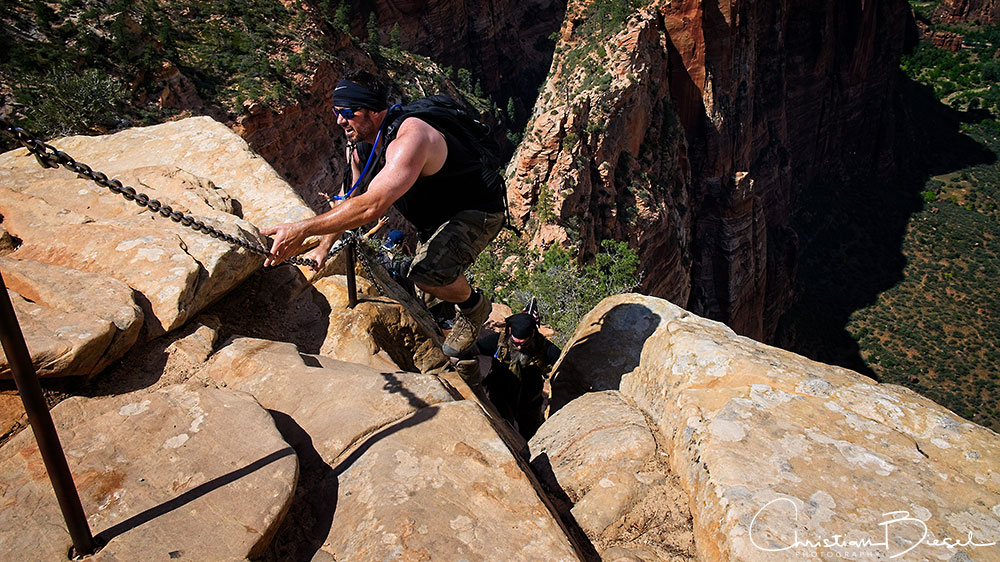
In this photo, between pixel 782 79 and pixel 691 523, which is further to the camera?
pixel 782 79

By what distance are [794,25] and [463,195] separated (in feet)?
146

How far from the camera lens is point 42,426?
6.73 ft

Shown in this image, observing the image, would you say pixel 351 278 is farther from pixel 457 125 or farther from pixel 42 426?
pixel 42 426

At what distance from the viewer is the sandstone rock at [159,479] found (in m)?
2.21

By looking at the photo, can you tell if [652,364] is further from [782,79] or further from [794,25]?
[794,25]

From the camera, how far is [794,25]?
40.3 metres

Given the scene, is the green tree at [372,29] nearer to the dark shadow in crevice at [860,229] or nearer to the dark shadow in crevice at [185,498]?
the dark shadow in crevice at [860,229]

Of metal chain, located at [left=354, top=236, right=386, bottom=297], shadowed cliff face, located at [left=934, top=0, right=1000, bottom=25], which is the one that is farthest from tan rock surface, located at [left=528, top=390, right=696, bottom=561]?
shadowed cliff face, located at [left=934, top=0, right=1000, bottom=25]

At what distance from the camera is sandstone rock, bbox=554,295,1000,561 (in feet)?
8.08

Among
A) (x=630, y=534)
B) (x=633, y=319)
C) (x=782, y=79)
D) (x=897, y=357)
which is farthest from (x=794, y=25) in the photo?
(x=630, y=534)
